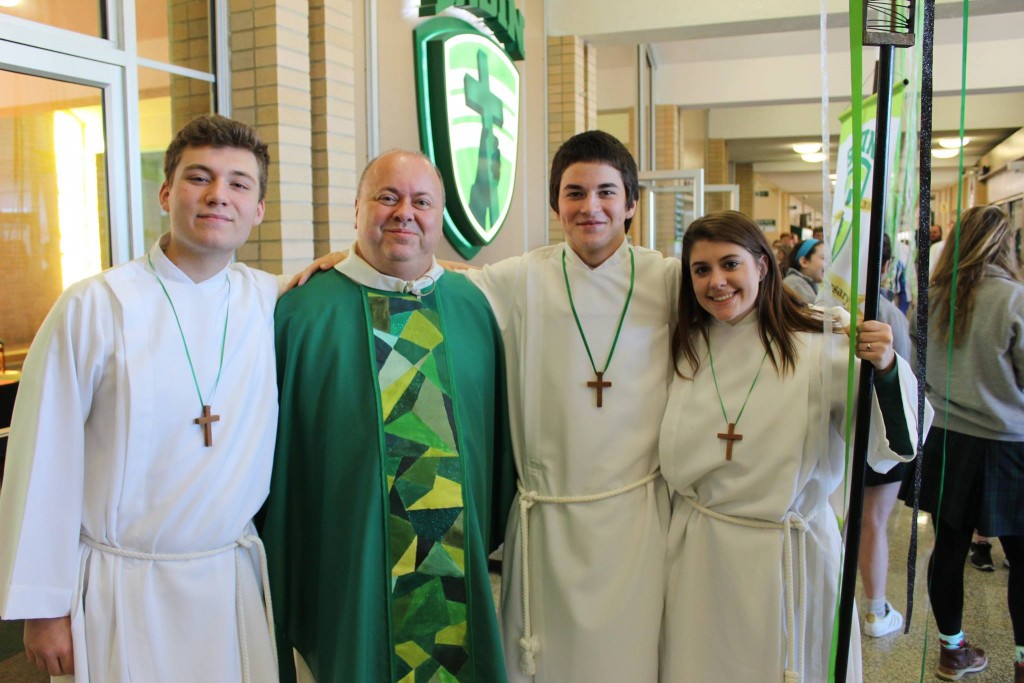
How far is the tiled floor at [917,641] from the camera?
262 centimetres

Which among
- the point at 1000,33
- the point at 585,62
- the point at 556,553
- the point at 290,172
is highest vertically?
the point at 1000,33

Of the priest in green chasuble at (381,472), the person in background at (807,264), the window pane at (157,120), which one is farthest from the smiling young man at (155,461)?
the person in background at (807,264)

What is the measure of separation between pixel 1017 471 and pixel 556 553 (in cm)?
172

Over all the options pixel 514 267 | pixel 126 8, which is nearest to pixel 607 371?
pixel 514 267

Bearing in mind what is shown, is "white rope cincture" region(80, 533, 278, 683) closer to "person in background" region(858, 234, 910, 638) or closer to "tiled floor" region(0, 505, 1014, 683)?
"tiled floor" region(0, 505, 1014, 683)

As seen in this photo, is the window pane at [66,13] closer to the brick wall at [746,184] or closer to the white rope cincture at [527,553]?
the white rope cincture at [527,553]

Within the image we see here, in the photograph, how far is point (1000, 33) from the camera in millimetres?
7625

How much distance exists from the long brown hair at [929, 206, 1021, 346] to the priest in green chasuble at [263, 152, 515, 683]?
65.3 inches

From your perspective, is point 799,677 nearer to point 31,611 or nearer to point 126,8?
point 31,611

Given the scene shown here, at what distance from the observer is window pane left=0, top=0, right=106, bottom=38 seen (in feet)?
7.84

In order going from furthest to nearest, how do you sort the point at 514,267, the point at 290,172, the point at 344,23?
the point at 344,23, the point at 290,172, the point at 514,267

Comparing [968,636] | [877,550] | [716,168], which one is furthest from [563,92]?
[716,168]

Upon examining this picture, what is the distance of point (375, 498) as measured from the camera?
1.80 m

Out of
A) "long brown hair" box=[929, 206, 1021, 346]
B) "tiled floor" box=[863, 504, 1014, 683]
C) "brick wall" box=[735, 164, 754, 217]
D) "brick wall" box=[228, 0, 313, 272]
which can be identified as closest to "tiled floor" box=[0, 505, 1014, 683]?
"tiled floor" box=[863, 504, 1014, 683]
